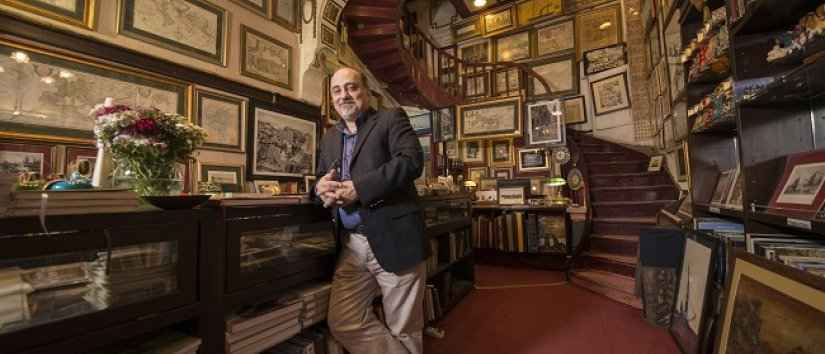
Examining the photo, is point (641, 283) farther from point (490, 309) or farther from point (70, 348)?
point (70, 348)

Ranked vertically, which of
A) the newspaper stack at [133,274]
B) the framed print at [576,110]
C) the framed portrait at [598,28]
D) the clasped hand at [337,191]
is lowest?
the newspaper stack at [133,274]

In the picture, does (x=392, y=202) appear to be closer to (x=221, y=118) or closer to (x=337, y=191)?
(x=337, y=191)

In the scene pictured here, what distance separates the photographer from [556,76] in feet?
20.7

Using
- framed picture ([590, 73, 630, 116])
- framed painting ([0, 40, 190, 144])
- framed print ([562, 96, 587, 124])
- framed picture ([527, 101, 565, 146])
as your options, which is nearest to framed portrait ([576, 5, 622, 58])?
framed picture ([590, 73, 630, 116])

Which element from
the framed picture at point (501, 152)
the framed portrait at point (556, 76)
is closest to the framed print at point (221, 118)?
the framed picture at point (501, 152)

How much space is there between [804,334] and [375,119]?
1.64 metres

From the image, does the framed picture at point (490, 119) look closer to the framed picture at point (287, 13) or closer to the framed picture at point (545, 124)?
the framed picture at point (545, 124)

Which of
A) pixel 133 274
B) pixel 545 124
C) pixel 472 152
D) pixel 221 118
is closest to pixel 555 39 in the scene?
pixel 545 124

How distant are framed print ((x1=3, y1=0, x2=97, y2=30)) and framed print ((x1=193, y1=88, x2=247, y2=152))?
62 centimetres

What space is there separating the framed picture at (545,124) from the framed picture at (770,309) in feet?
12.1

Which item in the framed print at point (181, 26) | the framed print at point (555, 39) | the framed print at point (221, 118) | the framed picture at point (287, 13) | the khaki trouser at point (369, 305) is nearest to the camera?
the khaki trouser at point (369, 305)

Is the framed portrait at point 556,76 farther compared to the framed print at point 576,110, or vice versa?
the framed portrait at point 556,76

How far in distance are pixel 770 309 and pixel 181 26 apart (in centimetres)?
344

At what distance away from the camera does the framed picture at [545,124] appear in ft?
15.7
